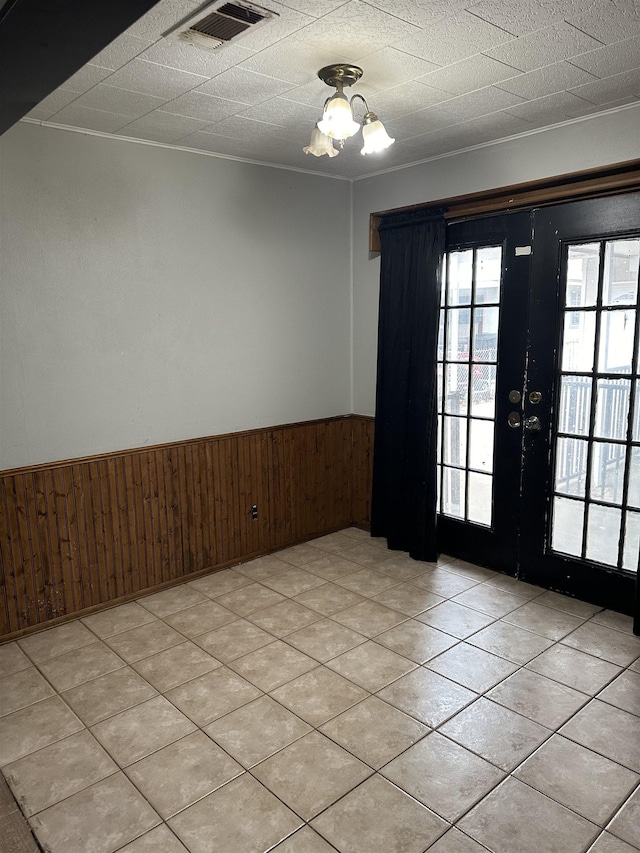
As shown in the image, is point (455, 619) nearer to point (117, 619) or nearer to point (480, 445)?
point (480, 445)

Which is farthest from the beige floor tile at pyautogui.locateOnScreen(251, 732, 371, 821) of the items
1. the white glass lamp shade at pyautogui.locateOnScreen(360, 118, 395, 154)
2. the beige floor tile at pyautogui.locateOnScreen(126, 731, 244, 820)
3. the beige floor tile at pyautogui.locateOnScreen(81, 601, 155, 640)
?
the white glass lamp shade at pyautogui.locateOnScreen(360, 118, 395, 154)

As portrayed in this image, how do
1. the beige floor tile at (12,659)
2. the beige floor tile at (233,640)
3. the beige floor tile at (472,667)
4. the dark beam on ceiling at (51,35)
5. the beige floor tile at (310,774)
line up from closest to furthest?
the dark beam on ceiling at (51,35) → the beige floor tile at (310,774) → the beige floor tile at (472,667) → the beige floor tile at (12,659) → the beige floor tile at (233,640)

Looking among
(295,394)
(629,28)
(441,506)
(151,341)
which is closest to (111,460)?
(151,341)

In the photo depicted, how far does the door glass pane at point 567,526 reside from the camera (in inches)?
137

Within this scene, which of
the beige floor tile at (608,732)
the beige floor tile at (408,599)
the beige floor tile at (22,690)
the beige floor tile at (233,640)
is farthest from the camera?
the beige floor tile at (408,599)

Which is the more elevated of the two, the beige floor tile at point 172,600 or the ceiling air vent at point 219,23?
the ceiling air vent at point 219,23

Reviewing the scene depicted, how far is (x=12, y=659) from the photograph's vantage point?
300 cm

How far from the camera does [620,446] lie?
327cm

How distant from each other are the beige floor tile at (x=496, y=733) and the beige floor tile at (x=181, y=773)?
86 centimetres

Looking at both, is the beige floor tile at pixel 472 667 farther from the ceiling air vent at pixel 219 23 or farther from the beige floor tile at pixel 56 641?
the ceiling air vent at pixel 219 23

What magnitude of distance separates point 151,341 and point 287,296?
1.05 meters

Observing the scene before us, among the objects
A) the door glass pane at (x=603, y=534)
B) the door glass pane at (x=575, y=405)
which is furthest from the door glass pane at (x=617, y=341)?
the door glass pane at (x=603, y=534)

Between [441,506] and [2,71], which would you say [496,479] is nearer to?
[441,506]

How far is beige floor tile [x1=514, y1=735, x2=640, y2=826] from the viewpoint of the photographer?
6.77 ft
